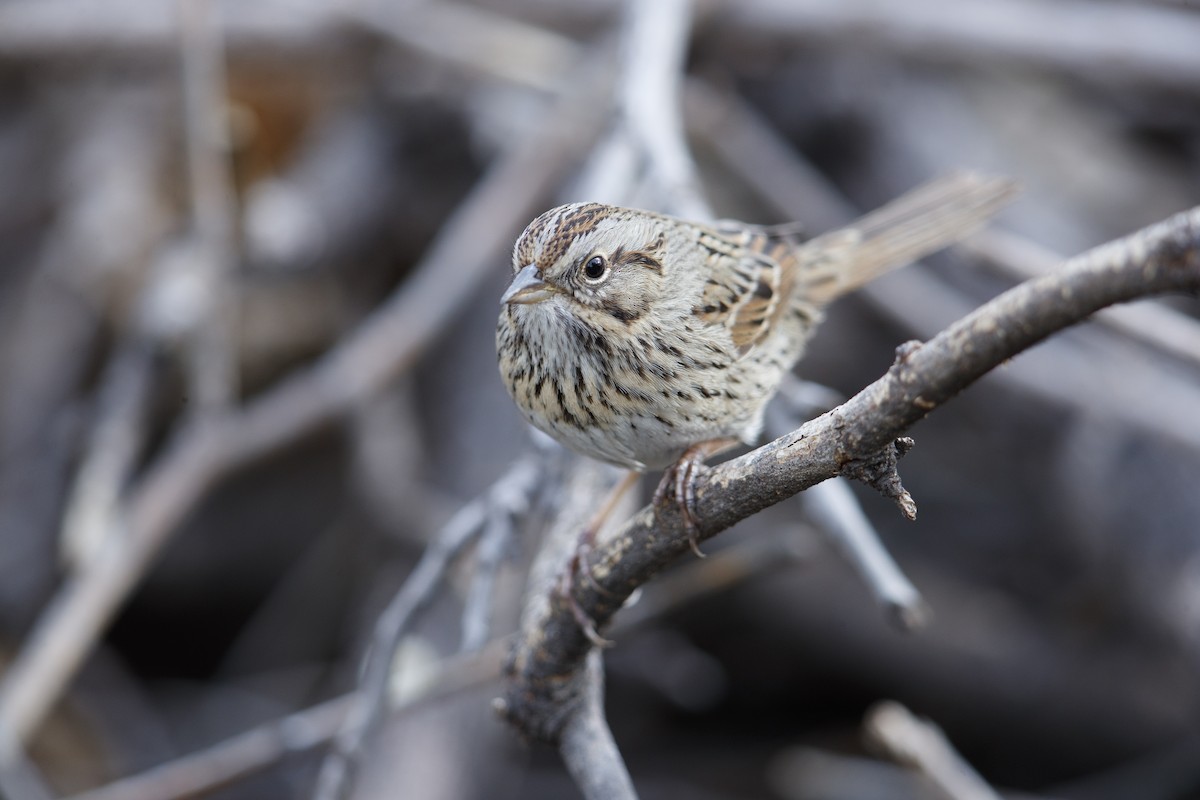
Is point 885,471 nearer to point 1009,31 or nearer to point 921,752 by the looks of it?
point 921,752

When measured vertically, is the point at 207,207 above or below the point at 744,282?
above

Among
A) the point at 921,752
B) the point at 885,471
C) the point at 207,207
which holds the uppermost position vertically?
the point at 885,471

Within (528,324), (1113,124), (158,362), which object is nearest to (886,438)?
(528,324)

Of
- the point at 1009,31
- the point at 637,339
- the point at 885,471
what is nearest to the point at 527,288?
the point at 637,339

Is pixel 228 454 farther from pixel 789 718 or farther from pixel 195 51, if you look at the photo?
pixel 789 718

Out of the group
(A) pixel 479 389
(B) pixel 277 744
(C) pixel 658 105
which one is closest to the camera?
(B) pixel 277 744

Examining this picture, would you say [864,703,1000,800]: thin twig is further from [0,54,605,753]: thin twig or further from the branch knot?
[0,54,605,753]: thin twig

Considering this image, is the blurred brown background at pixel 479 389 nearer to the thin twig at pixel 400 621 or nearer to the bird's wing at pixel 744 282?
the bird's wing at pixel 744 282
